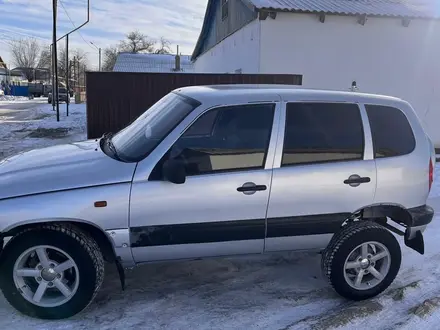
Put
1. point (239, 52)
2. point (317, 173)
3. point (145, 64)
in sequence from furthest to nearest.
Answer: point (145, 64)
point (239, 52)
point (317, 173)

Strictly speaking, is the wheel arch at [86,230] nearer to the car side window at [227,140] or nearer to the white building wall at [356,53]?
the car side window at [227,140]

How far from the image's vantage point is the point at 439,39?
12.1 meters

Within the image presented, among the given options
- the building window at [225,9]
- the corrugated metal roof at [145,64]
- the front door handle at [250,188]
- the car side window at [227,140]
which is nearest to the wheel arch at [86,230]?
the car side window at [227,140]

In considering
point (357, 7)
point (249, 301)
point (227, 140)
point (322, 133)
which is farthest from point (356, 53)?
point (249, 301)

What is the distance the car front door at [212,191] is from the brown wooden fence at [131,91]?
7.32 m

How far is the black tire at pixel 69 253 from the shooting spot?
10.3 ft

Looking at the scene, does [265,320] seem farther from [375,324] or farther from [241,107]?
[241,107]

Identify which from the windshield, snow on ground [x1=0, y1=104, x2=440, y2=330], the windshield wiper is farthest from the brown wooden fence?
snow on ground [x1=0, y1=104, x2=440, y2=330]

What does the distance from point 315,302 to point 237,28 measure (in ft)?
38.0

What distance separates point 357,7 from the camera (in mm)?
11633

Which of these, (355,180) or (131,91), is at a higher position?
(131,91)

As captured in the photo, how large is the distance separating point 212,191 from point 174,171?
36 cm

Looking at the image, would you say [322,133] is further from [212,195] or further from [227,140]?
[212,195]

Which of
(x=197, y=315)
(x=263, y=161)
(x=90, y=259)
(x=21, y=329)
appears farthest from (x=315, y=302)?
(x=21, y=329)
